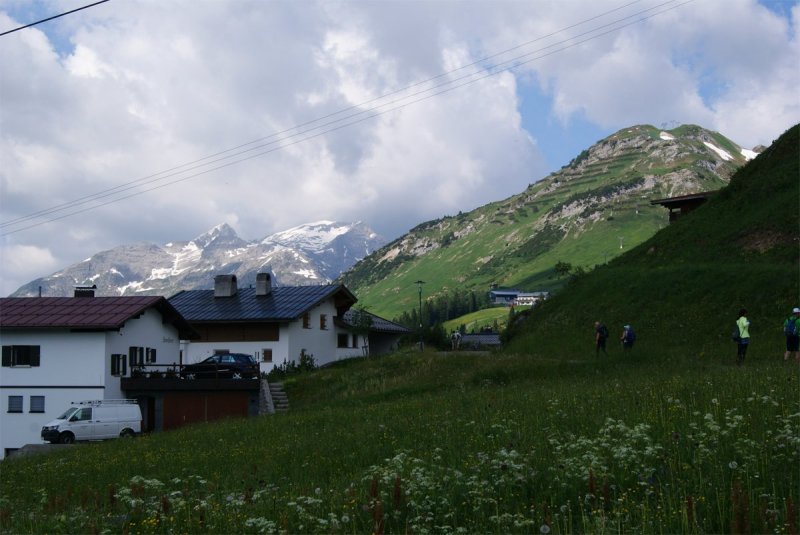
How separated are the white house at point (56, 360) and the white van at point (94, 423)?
430 centimetres

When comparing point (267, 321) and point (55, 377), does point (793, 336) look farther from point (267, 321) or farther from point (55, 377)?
point (267, 321)

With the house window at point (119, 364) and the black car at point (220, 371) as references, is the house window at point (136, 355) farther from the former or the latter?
the black car at point (220, 371)

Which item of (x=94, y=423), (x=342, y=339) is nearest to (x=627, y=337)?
(x=94, y=423)

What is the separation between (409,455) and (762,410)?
18.7ft

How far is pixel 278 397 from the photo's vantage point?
142 ft

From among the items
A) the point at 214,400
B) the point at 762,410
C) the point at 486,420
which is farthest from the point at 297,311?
the point at 762,410

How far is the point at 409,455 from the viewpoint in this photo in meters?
12.8

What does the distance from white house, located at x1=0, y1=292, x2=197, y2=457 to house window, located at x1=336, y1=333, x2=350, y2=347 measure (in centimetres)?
2105

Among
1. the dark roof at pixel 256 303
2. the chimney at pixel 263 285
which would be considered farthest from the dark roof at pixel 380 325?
the chimney at pixel 263 285

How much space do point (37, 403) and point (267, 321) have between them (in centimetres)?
1662

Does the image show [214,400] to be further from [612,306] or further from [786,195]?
[786,195]

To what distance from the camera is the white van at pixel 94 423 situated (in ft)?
115

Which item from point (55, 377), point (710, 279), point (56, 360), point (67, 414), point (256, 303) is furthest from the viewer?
point (256, 303)

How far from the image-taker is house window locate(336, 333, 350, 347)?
6115 centimetres
